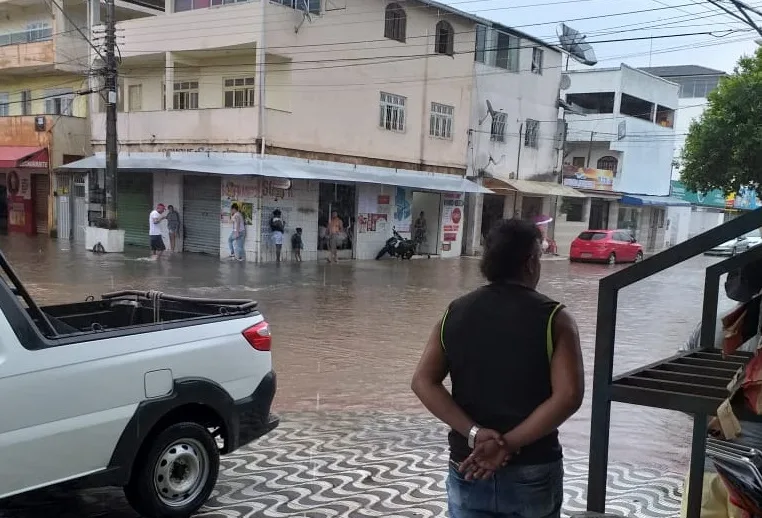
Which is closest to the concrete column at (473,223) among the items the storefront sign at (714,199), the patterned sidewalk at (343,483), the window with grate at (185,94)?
the window with grate at (185,94)

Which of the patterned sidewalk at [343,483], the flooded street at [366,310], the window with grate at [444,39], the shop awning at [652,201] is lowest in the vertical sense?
the flooded street at [366,310]

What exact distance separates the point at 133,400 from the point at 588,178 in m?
34.2

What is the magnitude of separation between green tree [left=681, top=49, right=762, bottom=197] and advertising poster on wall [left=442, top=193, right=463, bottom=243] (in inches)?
401

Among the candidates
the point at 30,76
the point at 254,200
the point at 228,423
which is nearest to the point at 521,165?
the point at 254,200

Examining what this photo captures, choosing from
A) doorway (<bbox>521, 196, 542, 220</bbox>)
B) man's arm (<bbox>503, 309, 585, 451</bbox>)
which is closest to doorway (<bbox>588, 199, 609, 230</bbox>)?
doorway (<bbox>521, 196, 542, 220</bbox>)

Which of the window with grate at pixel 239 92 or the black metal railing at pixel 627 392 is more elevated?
the window with grate at pixel 239 92

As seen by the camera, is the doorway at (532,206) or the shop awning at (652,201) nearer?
the doorway at (532,206)

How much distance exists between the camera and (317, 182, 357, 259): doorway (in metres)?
22.7

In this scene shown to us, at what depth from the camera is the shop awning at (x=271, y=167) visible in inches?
771

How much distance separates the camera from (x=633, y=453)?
572 cm

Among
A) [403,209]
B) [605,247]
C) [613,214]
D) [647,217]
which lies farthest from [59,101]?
[647,217]

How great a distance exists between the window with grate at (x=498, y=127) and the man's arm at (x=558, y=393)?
27690 millimetres

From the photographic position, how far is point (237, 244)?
20.6m

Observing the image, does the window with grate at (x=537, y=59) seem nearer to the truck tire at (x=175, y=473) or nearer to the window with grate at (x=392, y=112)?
the window with grate at (x=392, y=112)
